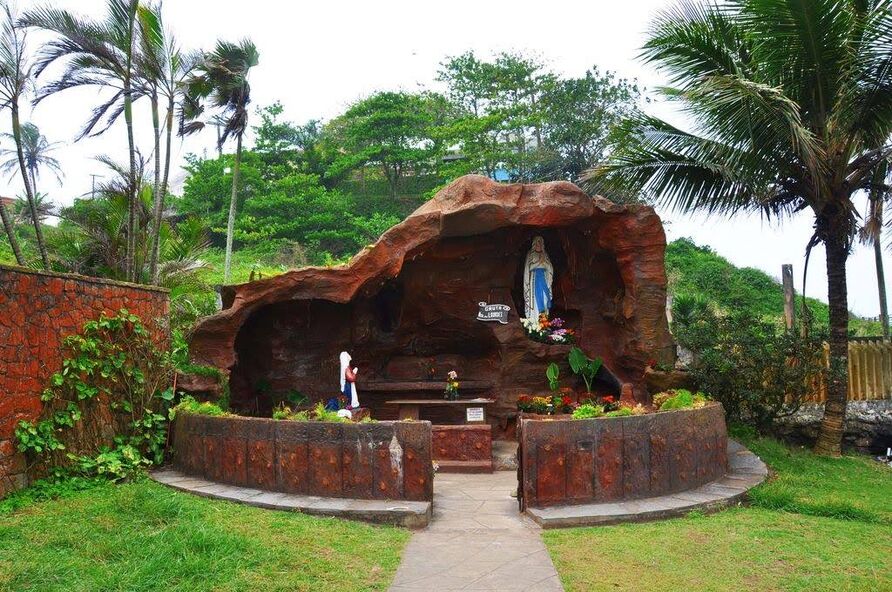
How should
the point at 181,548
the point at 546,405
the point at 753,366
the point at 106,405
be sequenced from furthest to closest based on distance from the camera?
the point at 546,405
the point at 753,366
the point at 106,405
the point at 181,548

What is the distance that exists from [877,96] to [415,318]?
7.74 m

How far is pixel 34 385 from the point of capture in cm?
720

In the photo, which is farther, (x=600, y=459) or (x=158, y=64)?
(x=158, y=64)

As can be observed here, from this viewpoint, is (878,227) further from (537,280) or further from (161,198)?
(161,198)

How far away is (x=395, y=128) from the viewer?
28.1m

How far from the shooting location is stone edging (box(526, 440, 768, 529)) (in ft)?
21.3

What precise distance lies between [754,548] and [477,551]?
2301 mm

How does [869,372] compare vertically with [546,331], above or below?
below

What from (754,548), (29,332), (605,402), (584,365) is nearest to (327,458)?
(29,332)

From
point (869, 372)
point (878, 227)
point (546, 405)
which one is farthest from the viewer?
point (878, 227)

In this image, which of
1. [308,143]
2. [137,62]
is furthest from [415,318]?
[308,143]

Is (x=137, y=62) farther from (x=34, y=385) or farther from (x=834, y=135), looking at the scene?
(x=834, y=135)

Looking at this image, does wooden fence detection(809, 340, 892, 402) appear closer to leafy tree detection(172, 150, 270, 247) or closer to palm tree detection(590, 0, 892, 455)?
palm tree detection(590, 0, 892, 455)

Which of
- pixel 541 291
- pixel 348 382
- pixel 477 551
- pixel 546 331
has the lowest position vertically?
pixel 477 551
